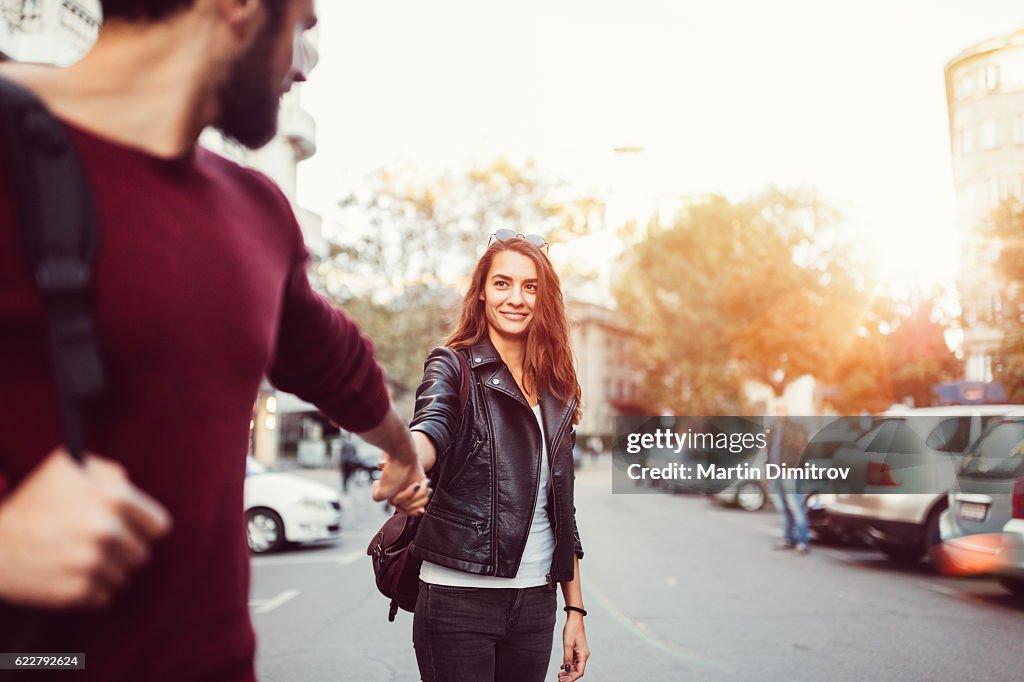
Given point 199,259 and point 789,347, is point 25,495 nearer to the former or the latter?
point 199,259

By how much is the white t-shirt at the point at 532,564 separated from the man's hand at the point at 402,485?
26.3 inches

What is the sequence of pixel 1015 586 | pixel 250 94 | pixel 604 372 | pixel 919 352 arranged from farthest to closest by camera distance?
pixel 604 372
pixel 919 352
pixel 1015 586
pixel 250 94

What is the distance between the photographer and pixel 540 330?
2.92m

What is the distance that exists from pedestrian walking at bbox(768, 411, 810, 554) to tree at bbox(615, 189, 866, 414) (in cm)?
1444

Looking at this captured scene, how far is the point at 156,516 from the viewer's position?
0.91 meters

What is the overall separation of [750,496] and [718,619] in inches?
487

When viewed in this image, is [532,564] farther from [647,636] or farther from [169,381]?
[647,636]

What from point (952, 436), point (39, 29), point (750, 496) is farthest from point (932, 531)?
point (39, 29)

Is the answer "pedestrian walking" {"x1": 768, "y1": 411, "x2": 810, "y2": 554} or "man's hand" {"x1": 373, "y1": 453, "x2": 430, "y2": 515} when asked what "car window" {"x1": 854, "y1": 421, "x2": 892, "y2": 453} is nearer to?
"pedestrian walking" {"x1": 768, "y1": 411, "x2": 810, "y2": 554}

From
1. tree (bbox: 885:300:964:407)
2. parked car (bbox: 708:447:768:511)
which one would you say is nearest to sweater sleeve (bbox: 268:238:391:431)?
parked car (bbox: 708:447:768:511)

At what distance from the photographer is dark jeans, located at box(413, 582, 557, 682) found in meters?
2.47

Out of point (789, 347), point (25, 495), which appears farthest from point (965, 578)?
point (789, 347)

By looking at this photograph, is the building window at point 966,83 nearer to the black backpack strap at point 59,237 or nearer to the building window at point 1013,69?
the building window at point 1013,69

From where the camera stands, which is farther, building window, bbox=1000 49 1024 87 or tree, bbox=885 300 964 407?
tree, bbox=885 300 964 407
